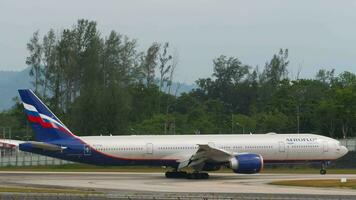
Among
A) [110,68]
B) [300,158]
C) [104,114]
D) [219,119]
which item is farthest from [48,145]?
[219,119]

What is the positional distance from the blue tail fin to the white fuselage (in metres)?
2.10

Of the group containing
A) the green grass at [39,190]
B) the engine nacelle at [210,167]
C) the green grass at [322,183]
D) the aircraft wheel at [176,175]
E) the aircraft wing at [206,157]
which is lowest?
the green grass at [39,190]

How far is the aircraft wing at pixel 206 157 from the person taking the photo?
4809 cm

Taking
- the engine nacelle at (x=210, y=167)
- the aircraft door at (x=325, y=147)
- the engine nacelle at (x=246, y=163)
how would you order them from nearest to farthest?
1. the engine nacelle at (x=246, y=163)
2. the engine nacelle at (x=210, y=167)
3. the aircraft door at (x=325, y=147)

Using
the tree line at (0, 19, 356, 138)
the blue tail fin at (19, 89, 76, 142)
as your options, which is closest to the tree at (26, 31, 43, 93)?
the tree line at (0, 19, 356, 138)

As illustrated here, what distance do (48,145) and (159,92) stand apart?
242 ft

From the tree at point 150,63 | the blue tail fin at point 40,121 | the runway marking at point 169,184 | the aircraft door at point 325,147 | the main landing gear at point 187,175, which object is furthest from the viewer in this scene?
the tree at point 150,63

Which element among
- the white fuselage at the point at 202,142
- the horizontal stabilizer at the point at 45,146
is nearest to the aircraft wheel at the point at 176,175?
the white fuselage at the point at 202,142

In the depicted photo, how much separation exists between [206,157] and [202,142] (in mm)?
2418

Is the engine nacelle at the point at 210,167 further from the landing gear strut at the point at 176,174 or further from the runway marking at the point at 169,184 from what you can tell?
the landing gear strut at the point at 176,174

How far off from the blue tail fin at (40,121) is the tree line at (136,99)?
128ft

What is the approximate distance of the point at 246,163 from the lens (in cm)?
4738

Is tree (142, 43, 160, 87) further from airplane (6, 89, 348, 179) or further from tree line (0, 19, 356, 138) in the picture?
airplane (6, 89, 348, 179)

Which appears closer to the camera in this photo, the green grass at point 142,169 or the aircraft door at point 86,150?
the aircraft door at point 86,150
